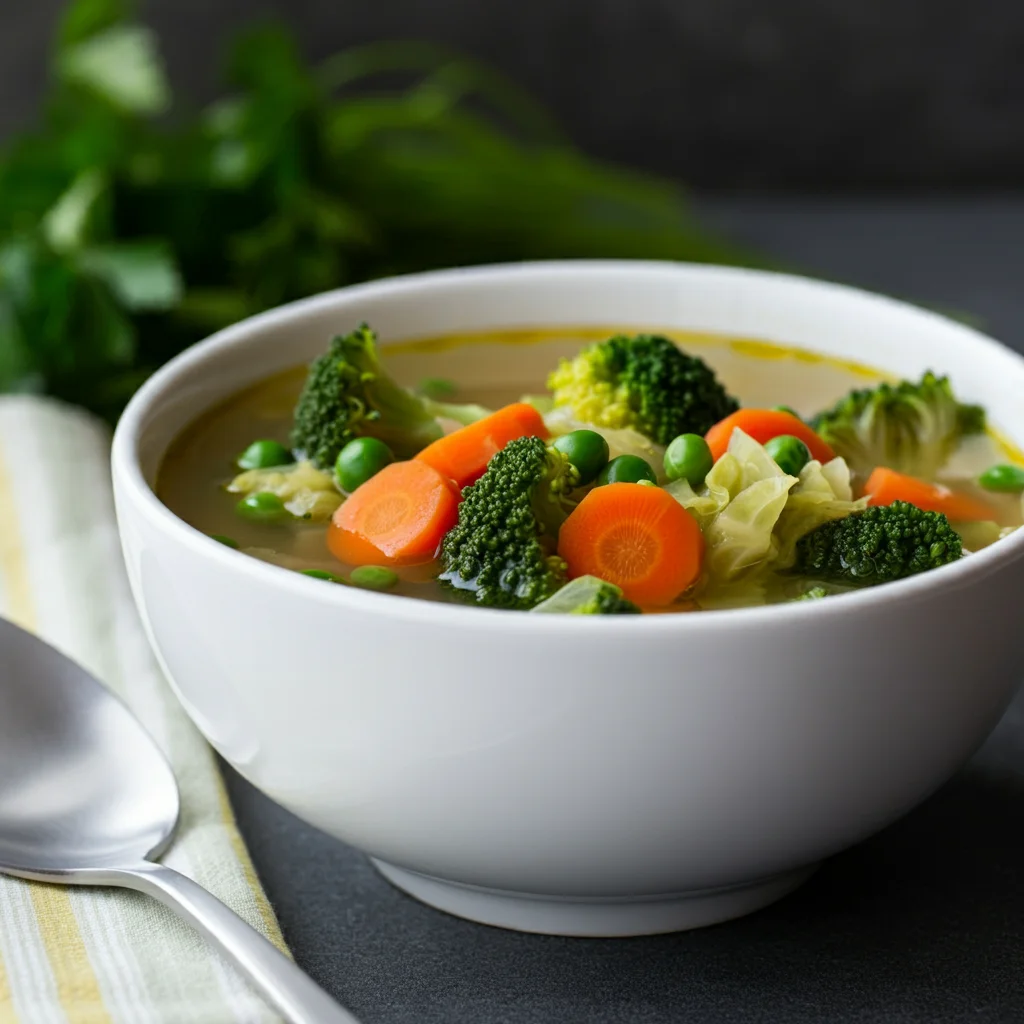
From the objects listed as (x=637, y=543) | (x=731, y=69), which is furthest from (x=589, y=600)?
(x=731, y=69)

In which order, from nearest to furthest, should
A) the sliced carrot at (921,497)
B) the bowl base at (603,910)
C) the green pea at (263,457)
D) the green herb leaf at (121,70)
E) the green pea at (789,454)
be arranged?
the bowl base at (603,910) < the green pea at (789,454) < the sliced carrot at (921,497) < the green pea at (263,457) < the green herb leaf at (121,70)

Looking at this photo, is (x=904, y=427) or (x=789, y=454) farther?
(x=904, y=427)

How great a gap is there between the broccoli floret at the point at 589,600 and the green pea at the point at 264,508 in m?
0.55

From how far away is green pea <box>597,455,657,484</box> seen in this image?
85.0 inches

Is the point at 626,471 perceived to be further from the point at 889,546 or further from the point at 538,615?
the point at 538,615

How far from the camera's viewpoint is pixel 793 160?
645 cm

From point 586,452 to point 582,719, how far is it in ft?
1.87

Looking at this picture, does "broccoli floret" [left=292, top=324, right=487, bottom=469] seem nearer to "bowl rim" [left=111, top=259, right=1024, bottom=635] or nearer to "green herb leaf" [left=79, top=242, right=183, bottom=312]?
"bowl rim" [left=111, top=259, right=1024, bottom=635]

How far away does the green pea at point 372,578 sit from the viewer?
208 centimetres

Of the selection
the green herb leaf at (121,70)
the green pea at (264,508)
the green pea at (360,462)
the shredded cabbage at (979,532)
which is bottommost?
the green herb leaf at (121,70)

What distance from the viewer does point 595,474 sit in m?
2.20

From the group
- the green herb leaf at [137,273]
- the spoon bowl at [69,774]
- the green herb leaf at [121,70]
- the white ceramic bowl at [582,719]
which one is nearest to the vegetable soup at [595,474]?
the white ceramic bowl at [582,719]

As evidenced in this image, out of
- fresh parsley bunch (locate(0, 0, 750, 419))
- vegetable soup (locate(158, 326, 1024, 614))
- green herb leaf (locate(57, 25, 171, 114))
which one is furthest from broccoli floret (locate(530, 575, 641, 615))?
green herb leaf (locate(57, 25, 171, 114))

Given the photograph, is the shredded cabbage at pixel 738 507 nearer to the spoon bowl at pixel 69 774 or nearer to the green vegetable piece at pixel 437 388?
the green vegetable piece at pixel 437 388
